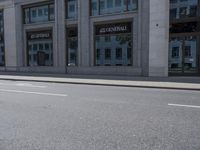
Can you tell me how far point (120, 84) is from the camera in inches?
595

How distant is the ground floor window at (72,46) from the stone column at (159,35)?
815cm

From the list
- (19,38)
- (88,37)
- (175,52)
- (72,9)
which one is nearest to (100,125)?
(175,52)

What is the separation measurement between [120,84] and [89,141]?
33.4ft

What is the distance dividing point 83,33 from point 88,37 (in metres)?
0.71

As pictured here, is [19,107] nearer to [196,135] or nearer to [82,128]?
[82,128]

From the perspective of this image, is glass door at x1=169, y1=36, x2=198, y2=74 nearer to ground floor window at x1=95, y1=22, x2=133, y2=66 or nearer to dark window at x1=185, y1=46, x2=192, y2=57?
dark window at x1=185, y1=46, x2=192, y2=57

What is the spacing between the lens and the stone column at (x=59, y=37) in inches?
982

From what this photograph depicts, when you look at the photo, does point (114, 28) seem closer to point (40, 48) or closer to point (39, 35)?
point (39, 35)

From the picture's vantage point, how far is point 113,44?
2266cm

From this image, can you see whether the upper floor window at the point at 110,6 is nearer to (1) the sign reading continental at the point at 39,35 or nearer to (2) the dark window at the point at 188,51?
(2) the dark window at the point at 188,51

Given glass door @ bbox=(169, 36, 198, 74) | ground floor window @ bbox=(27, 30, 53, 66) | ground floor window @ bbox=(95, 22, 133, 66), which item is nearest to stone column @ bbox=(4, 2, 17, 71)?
ground floor window @ bbox=(27, 30, 53, 66)

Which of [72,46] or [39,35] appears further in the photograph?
[39,35]

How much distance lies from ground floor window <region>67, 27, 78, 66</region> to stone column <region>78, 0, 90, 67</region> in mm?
981

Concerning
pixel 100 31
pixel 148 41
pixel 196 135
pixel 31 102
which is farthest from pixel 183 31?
pixel 196 135
